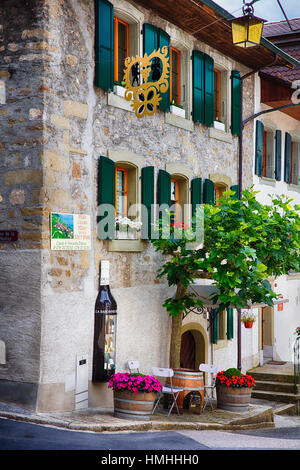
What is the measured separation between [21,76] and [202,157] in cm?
507

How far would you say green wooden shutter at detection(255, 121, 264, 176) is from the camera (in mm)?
16250

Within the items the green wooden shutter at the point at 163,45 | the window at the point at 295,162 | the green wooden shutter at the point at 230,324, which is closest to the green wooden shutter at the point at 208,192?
the green wooden shutter at the point at 163,45

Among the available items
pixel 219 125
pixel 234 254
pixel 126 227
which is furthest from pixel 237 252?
pixel 219 125

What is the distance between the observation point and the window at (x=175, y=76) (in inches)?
512

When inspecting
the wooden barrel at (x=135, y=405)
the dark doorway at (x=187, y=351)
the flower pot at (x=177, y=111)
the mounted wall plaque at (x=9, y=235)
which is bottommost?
the wooden barrel at (x=135, y=405)

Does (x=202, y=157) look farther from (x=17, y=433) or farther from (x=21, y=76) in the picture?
(x=17, y=433)

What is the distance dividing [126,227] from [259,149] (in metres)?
6.19

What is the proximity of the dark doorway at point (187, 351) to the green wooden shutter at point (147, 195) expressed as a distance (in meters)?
3.00

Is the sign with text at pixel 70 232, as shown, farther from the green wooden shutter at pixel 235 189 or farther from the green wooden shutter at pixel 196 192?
the green wooden shutter at pixel 235 189

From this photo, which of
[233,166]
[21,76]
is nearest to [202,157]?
Result: [233,166]

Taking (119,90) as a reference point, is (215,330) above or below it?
below

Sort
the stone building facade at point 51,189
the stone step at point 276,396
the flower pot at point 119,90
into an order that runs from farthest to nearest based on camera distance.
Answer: the stone step at point 276,396
the flower pot at point 119,90
the stone building facade at point 51,189

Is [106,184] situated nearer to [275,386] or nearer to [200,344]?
[200,344]

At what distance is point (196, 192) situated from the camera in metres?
13.4
